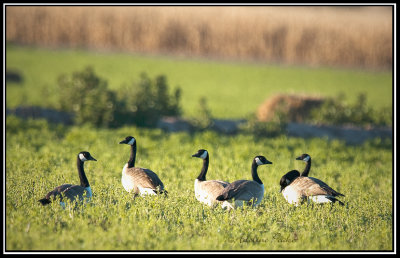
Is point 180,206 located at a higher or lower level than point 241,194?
lower

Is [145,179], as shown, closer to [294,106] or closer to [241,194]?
[241,194]

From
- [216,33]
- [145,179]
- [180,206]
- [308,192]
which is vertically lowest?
[180,206]

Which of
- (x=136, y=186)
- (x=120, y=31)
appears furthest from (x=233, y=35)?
(x=136, y=186)

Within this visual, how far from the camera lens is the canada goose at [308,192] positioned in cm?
1043

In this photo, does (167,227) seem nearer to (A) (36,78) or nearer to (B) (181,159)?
(B) (181,159)

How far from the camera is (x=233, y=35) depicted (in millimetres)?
47531

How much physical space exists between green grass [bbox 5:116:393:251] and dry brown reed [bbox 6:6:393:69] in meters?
31.5

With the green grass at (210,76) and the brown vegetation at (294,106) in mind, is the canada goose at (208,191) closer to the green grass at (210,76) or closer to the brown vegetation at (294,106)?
the brown vegetation at (294,106)

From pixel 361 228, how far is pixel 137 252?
14.0 ft

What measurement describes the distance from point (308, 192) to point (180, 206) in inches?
104

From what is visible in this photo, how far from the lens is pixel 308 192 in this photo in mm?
10508

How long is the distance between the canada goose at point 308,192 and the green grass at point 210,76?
1723cm

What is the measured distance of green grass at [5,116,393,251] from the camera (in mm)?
8664

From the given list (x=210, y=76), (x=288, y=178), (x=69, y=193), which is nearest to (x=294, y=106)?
(x=288, y=178)
